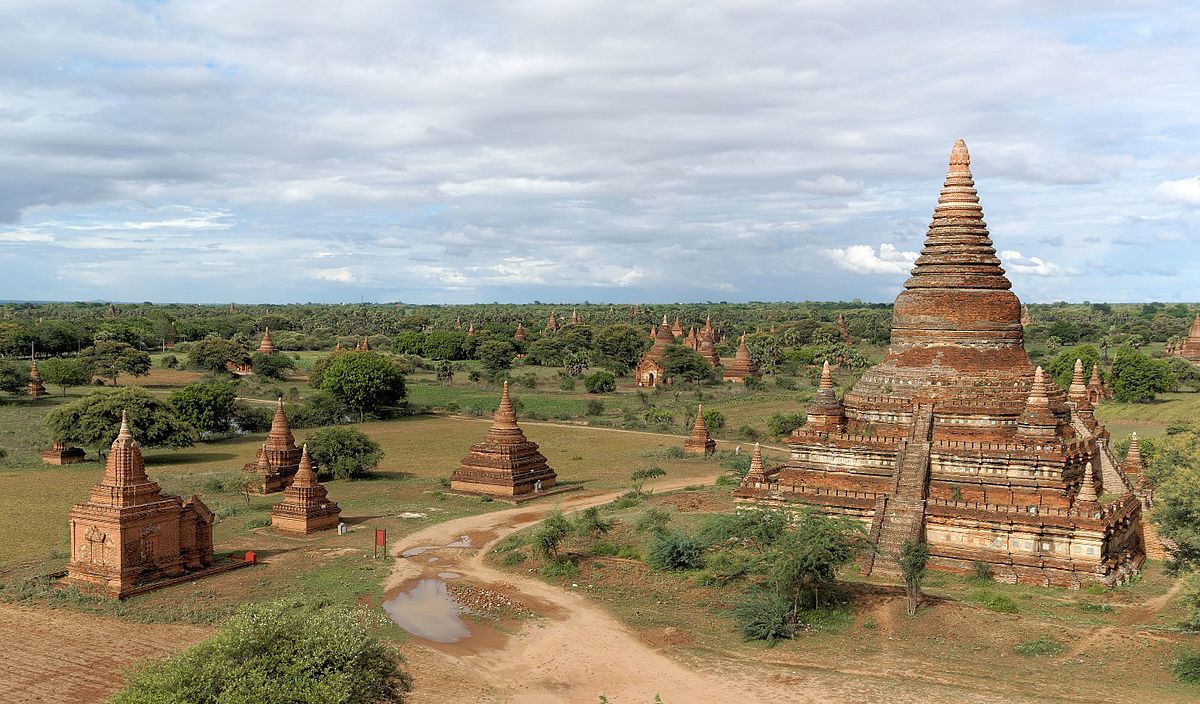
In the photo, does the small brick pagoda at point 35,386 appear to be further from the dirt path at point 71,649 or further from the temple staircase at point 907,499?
the temple staircase at point 907,499

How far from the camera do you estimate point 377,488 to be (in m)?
41.5

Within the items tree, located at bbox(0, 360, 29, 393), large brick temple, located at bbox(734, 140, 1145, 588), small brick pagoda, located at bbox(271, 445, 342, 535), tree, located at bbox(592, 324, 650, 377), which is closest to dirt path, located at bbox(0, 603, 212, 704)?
small brick pagoda, located at bbox(271, 445, 342, 535)

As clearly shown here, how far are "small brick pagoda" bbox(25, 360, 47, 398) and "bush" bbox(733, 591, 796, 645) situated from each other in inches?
2687

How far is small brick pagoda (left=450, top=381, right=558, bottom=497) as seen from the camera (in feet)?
130

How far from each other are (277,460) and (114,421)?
1192 centimetres

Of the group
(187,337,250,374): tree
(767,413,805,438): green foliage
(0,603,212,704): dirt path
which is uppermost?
(187,337,250,374): tree

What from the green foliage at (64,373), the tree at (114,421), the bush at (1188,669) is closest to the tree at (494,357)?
the green foliage at (64,373)

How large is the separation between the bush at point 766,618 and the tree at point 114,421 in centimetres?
3422

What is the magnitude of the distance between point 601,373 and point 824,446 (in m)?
56.3

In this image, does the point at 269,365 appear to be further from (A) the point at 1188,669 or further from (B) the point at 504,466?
(A) the point at 1188,669

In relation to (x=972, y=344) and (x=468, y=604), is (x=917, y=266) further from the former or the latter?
(x=468, y=604)

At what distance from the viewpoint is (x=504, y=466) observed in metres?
39.8

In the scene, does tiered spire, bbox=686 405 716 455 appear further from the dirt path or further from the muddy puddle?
the dirt path

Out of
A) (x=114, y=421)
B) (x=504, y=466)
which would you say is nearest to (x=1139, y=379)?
(x=504, y=466)
